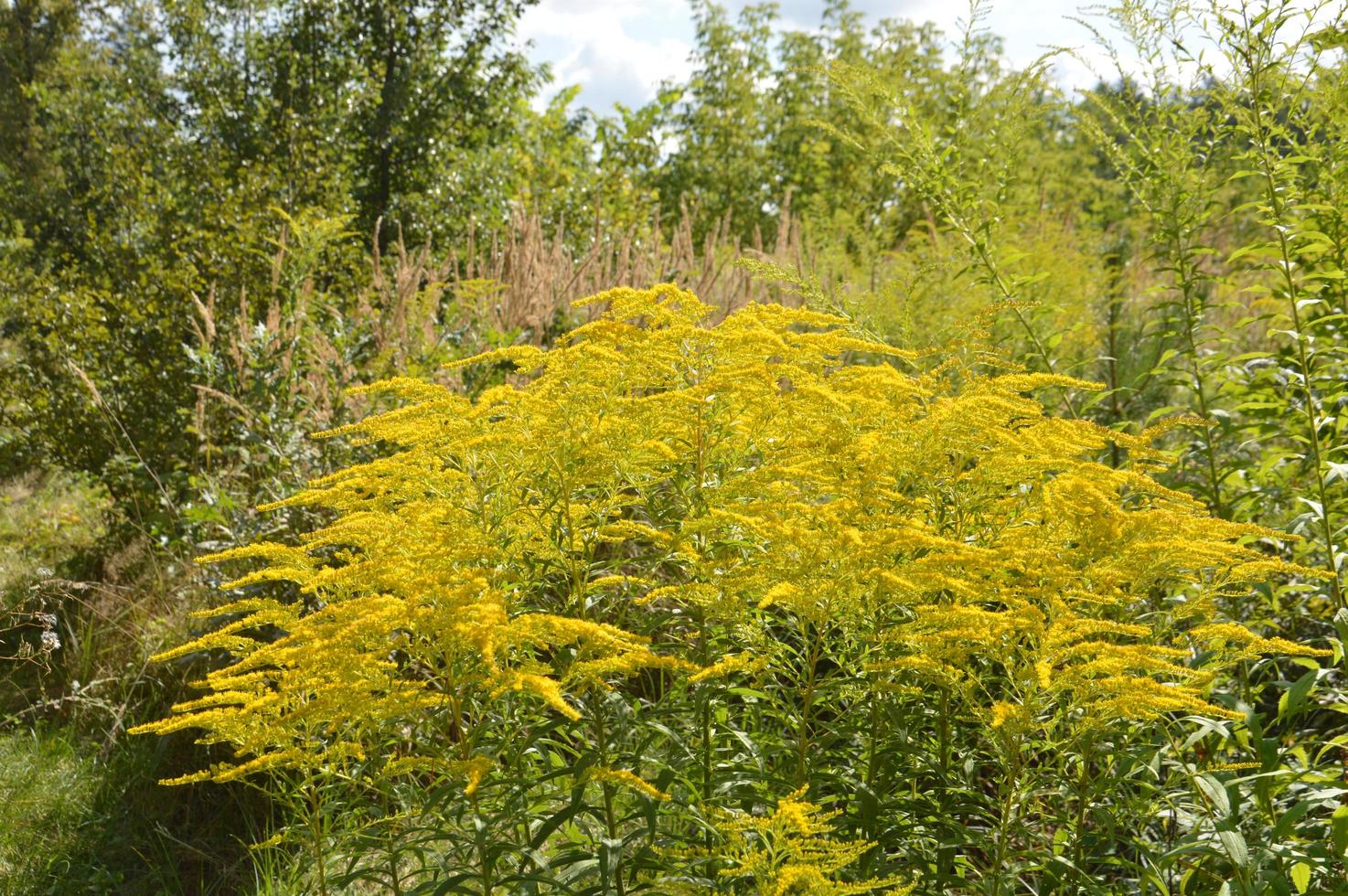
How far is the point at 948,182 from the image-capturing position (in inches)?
147

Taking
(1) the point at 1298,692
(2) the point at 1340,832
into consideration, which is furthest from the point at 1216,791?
(1) the point at 1298,692

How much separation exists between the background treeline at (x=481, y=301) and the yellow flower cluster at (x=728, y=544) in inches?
16.6

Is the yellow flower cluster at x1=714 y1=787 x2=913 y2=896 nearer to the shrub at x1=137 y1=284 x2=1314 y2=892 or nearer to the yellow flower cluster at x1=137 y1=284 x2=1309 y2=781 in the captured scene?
the shrub at x1=137 y1=284 x2=1314 y2=892

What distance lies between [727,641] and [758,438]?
54 centimetres

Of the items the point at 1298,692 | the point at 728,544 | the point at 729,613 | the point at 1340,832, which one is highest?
the point at 728,544

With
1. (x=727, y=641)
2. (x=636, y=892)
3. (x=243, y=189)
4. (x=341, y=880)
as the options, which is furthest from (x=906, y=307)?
(x=243, y=189)

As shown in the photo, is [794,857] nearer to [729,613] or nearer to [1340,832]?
[729,613]

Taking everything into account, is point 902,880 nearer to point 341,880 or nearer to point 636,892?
point 636,892

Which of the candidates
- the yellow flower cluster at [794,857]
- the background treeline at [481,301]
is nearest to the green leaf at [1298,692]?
the background treeline at [481,301]

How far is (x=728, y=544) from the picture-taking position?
259 centimetres

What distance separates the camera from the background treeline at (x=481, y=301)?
3.11 m

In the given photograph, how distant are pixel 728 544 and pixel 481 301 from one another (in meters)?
3.40

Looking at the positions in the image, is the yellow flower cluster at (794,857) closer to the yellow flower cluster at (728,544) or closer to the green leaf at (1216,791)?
the yellow flower cluster at (728,544)

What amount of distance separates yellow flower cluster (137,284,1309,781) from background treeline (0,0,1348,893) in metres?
0.42
